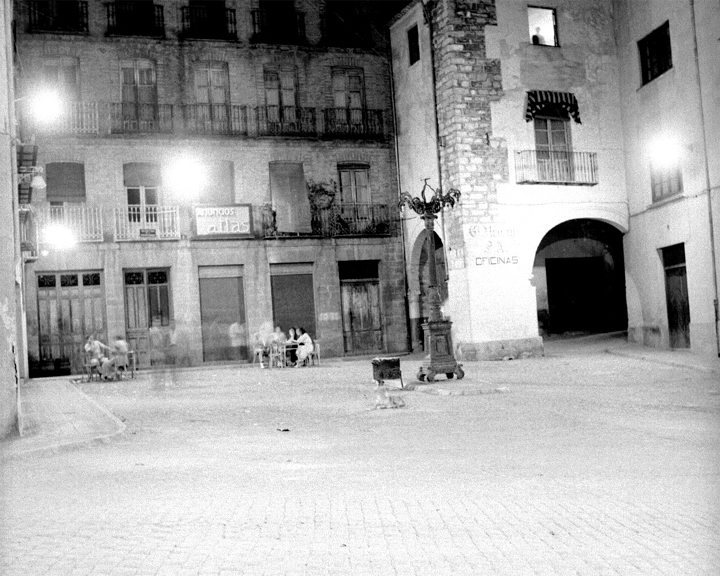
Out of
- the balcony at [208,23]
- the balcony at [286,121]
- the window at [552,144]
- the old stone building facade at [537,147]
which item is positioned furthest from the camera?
the balcony at [286,121]

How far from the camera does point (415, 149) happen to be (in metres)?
27.0

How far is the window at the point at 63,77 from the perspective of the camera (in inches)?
1027

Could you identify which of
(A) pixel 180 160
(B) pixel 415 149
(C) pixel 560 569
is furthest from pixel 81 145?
(C) pixel 560 569

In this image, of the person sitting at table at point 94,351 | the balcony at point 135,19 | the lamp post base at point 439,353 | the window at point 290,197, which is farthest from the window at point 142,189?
the lamp post base at point 439,353

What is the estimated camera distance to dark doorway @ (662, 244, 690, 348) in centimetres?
2156

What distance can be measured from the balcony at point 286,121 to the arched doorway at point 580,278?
28.5 feet

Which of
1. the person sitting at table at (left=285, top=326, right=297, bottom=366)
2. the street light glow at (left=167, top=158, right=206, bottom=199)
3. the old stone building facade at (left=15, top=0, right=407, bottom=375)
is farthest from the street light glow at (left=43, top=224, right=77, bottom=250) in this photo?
Answer: the person sitting at table at (left=285, top=326, right=297, bottom=366)

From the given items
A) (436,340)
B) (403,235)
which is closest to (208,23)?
(403,235)

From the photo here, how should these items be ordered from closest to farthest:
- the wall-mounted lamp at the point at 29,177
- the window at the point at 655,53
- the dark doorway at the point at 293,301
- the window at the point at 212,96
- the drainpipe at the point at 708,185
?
1. the wall-mounted lamp at the point at 29,177
2. the drainpipe at the point at 708,185
3. the window at the point at 655,53
4. the window at the point at 212,96
5. the dark doorway at the point at 293,301

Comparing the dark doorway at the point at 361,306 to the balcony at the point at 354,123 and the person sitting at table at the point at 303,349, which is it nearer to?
the person sitting at table at the point at 303,349

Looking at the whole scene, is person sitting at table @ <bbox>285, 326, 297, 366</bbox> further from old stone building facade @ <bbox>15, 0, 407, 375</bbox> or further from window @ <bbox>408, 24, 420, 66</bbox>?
window @ <bbox>408, 24, 420, 66</bbox>

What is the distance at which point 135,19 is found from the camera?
2719 centimetres

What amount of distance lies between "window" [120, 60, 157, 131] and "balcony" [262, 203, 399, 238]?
551cm

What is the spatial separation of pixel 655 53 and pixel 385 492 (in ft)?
64.0
